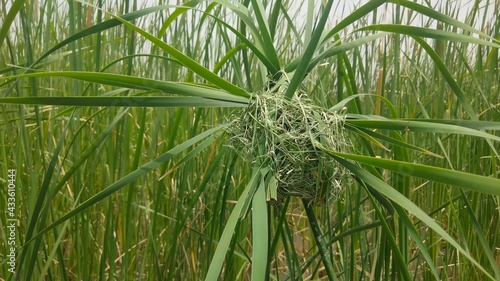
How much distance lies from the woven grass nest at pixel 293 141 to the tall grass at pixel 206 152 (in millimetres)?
17

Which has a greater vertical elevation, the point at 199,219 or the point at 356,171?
the point at 356,171

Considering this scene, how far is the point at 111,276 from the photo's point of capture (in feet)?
2.25

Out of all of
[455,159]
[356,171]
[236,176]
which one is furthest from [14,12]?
[455,159]

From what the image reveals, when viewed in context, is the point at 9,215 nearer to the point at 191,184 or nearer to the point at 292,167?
the point at 191,184

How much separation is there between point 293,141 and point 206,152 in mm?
443

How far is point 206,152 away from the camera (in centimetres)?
90

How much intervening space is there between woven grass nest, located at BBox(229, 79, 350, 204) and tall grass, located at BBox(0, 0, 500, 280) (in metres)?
0.02

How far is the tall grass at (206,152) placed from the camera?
429 millimetres

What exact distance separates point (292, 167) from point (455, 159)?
24.6 inches

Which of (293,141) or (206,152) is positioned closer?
(293,141)

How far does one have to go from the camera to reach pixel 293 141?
1.55ft

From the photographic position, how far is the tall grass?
43 centimetres

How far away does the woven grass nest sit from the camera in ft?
1.53

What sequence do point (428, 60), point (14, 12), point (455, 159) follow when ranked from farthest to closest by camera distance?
1. point (428, 60)
2. point (455, 159)
3. point (14, 12)
